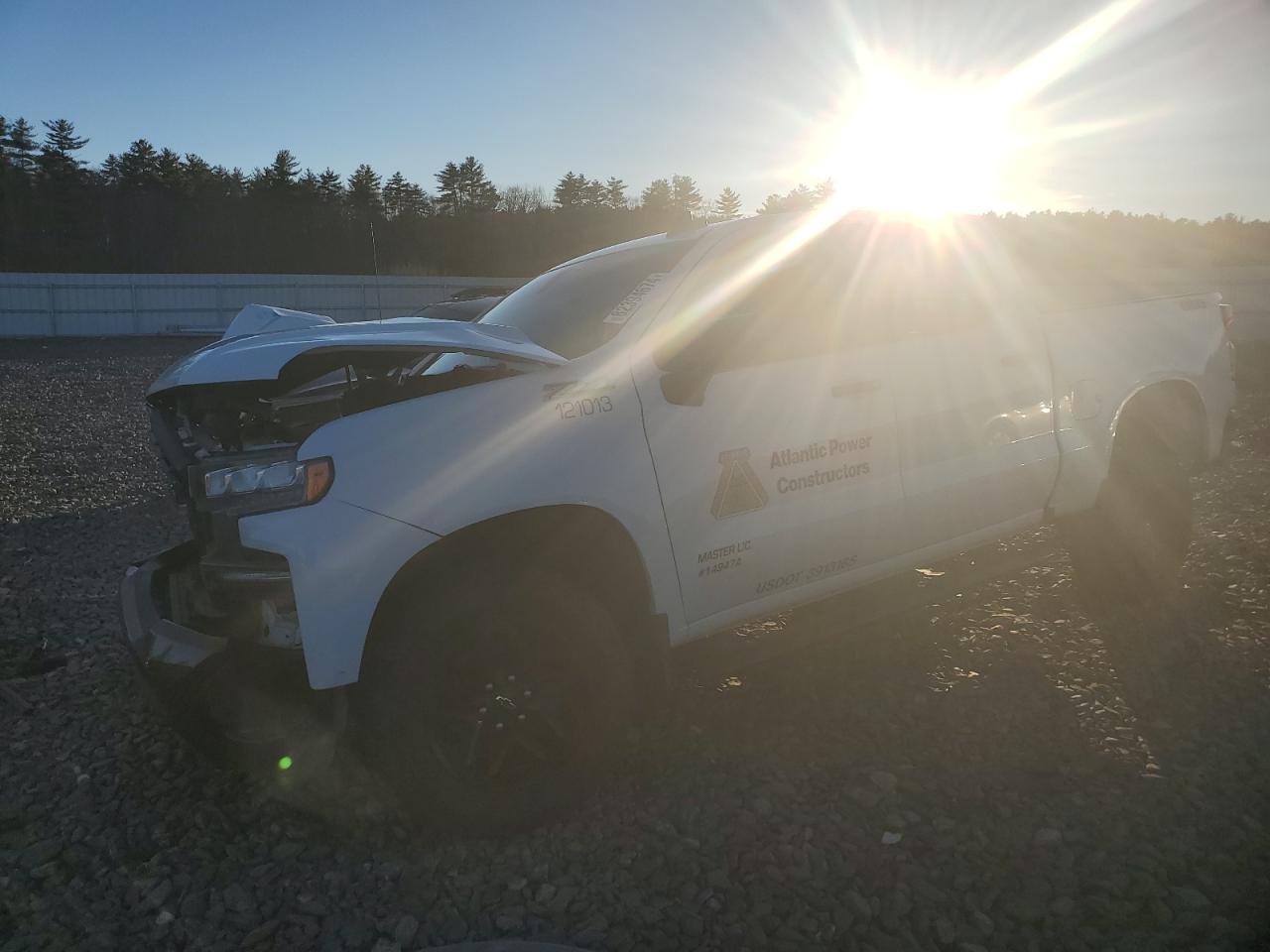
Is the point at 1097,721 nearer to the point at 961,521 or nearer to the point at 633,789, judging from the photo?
the point at 961,521

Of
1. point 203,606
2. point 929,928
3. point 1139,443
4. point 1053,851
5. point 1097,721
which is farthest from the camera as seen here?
point 1139,443

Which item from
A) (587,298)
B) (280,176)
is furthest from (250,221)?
(587,298)

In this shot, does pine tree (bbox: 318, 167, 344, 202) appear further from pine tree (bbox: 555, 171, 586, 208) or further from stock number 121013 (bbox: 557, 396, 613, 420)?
stock number 121013 (bbox: 557, 396, 613, 420)

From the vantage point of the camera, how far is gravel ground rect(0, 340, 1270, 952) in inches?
98.0

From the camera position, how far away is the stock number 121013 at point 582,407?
2.86 meters

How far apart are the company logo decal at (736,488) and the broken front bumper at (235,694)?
1359 millimetres

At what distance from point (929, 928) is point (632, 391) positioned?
1.79m

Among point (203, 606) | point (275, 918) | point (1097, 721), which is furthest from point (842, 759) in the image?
point (203, 606)

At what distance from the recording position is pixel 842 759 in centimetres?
333

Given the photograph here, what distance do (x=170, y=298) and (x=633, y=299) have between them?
29636 millimetres

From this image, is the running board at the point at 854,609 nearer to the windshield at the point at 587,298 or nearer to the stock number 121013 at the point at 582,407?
the stock number 121013 at the point at 582,407

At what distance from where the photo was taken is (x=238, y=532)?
253 centimetres

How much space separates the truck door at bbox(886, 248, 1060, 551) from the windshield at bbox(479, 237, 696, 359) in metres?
1.07

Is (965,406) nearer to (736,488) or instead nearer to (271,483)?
(736,488)
